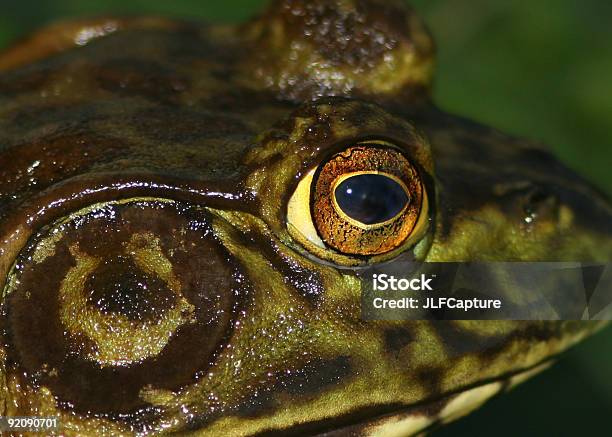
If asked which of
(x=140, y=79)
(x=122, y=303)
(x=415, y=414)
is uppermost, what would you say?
(x=140, y=79)

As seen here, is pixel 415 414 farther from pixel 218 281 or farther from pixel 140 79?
pixel 140 79

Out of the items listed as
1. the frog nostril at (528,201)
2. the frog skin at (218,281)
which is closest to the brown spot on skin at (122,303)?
the frog skin at (218,281)

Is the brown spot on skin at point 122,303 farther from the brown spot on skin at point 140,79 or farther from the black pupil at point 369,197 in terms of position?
the brown spot on skin at point 140,79

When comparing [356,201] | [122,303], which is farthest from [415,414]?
[122,303]

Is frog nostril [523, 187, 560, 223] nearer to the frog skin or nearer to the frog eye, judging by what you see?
the frog skin

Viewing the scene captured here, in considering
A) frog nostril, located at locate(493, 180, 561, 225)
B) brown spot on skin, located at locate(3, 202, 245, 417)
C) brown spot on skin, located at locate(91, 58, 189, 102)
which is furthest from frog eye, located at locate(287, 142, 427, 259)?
brown spot on skin, located at locate(91, 58, 189, 102)
